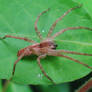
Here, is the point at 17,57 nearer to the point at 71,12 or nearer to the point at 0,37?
the point at 0,37

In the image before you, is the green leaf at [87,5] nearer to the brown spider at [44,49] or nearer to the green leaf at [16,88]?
the brown spider at [44,49]

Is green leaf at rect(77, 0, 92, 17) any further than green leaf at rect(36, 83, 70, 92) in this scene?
No

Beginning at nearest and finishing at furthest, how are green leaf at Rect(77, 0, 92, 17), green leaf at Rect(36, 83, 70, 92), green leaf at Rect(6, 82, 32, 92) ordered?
green leaf at Rect(77, 0, 92, 17) → green leaf at Rect(6, 82, 32, 92) → green leaf at Rect(36, 83, 70, 92)

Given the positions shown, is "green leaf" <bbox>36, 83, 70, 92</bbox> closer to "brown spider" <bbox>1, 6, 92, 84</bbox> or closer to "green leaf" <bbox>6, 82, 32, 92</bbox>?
"green leaf" <bbox>6, 82, 32, 92</bbox>

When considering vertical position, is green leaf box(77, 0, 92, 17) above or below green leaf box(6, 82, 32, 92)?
above

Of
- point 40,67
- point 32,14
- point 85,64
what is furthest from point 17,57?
point 85,64

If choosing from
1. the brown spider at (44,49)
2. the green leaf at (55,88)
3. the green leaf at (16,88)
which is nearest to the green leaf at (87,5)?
the brown spider at (44,49)

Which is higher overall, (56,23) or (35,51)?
(56,23)

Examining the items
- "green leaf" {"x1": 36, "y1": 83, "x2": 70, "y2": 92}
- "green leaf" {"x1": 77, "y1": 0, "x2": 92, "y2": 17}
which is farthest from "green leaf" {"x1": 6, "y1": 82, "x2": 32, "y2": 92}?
"green leaf" {"x1": 77, "y1": 0, "x2": 92, "y2": 17}

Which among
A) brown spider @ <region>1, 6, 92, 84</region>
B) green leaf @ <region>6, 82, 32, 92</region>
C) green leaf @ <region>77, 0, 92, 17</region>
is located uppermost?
green leaf @ <region>77, 0, 92, 17</region>

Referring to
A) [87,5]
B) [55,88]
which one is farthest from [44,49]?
[87,5]

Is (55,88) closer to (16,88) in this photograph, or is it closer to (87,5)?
(16,88)
